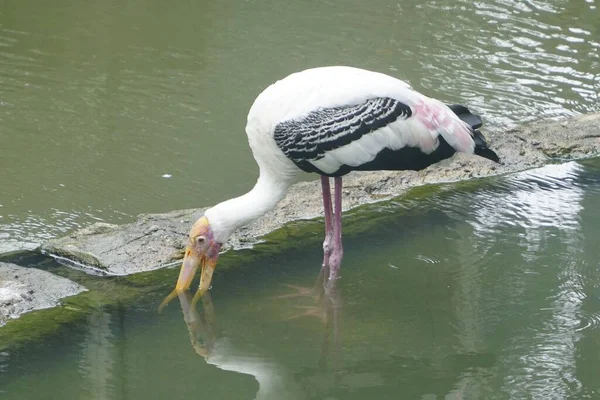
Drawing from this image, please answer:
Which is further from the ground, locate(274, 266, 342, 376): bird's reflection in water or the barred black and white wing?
the barred black and white wing

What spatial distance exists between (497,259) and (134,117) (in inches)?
130

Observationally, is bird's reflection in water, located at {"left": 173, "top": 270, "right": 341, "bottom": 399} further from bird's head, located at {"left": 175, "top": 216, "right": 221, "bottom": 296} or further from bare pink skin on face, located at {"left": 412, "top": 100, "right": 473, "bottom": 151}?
bare pink skin on face, located at {"left": 412, "top": 100, "right": 473, "bottom": 151}

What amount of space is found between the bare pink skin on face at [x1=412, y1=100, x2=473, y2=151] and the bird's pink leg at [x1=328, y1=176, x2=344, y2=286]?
22.1 inches

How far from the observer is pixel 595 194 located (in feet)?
19.9

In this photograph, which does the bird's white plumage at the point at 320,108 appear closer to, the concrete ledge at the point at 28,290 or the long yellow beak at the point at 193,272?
the long yellow beak at the point at 193,272

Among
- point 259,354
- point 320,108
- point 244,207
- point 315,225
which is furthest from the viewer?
point 315,225

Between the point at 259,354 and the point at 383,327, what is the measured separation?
25.7 inches

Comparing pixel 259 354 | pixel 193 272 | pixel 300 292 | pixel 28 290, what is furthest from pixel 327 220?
pixel 28 290

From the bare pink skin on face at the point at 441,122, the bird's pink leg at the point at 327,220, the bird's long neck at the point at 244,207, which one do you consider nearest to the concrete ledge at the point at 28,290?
the bird's long neck at the point at 244,207

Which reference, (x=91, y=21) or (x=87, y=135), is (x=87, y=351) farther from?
(x=91, y=21)

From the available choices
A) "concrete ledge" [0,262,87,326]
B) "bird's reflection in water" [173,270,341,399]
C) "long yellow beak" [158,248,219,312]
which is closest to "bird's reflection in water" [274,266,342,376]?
"bird's reflection in water" [173,270,341,399]

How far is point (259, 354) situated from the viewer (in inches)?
171

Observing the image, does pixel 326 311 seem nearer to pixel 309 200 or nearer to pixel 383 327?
pixel 383 327

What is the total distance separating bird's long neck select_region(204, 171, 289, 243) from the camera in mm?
4867
